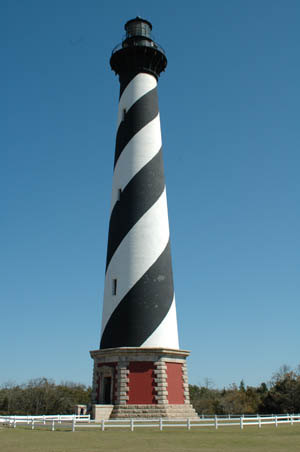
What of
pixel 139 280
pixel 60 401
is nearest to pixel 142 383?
pixel 139 280

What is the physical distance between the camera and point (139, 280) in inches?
835

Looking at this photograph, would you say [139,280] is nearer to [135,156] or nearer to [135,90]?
[135,156]

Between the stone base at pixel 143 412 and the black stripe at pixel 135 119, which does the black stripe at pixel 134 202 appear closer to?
the black stripe at pixel 135 119

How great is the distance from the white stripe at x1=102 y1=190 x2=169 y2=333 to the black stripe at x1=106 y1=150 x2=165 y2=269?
320mm

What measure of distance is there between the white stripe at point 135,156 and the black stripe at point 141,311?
4.63 m

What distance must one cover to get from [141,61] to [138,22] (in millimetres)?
3619

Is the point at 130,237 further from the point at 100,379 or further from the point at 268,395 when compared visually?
the point at 268,395

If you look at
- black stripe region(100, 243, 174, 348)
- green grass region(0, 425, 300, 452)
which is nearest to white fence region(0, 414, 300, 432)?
green grass region(0, 425, 300, 452)

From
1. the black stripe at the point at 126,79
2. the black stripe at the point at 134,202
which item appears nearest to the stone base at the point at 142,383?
the black stripe at the point at 134,202

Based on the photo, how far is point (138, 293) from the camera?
21016mm

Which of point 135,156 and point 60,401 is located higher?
point 135,156

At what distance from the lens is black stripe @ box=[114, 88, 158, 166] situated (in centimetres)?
2402

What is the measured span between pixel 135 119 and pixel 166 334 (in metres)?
11.5

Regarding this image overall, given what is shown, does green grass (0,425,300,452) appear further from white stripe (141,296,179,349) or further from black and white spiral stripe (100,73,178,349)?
black and white spiral stripe (100,73,178,349)
